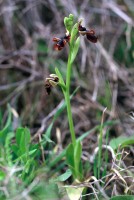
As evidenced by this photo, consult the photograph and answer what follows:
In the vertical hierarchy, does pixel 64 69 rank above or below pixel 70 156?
above

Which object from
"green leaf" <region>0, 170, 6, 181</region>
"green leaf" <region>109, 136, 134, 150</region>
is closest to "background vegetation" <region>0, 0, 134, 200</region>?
"green leaf" <region>109, 136, 134, 150</region>

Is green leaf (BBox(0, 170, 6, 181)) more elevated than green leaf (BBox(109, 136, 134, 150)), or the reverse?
green leaf (BBox(0, 170, 6, 181))

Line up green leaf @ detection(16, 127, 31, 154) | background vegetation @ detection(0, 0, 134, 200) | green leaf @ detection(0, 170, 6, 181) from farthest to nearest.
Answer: background vegetation @ detection(0, 0, 134, 200) < green leaf @ detection(16, 127, 31, 154) < green leaf @ detection(0, 170, 6, 181)

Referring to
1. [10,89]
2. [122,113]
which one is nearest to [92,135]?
[122,113]

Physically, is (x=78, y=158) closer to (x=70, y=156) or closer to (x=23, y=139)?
(x=70, y=156)

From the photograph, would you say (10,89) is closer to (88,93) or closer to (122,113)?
(88,93)

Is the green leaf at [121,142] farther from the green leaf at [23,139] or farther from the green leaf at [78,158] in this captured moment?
the green leaf at [23,139]

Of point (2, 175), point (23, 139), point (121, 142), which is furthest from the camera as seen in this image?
point (121, 142)

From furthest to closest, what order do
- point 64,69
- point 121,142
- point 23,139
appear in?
1. point 64,69
2. point 121,142
3. point 23,139

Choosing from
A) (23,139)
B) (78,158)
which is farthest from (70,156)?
(23,139)

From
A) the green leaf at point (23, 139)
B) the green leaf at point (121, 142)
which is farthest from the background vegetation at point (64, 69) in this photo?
the green leaf at point (23, 139)

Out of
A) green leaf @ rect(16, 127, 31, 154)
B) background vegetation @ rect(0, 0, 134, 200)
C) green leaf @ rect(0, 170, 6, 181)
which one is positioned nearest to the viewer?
green leaf @ rect(0, 170, 6, 181)

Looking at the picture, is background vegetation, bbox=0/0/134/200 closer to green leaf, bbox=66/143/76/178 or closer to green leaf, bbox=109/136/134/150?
green leaf, bbox=109/136/134/150
